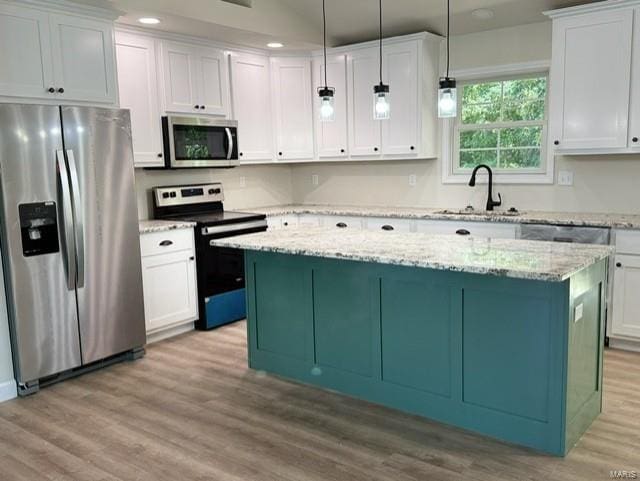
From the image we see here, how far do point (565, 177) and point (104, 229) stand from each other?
11.7ft

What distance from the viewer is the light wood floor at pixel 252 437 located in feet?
8.27

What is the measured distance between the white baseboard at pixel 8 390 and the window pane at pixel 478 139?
160 inches

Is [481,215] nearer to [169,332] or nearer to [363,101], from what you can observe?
[363,101]

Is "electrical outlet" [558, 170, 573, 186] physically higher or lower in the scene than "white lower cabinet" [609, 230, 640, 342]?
higher

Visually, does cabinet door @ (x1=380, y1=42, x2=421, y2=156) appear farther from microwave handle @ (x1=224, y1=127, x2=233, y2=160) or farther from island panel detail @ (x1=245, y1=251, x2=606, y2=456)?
island panel detail @ (x1=245, y1=251, x2=606, y2=456)

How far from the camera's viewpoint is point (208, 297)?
471 centimetres

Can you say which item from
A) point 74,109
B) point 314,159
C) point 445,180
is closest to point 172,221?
point 74,109

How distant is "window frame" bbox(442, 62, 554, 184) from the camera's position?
4.75 m

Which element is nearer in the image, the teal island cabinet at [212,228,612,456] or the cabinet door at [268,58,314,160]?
the teal island cabinet at [212,228,612,456]

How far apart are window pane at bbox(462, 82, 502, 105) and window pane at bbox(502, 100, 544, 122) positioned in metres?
0.14

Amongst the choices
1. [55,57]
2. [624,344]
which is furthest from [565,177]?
[55,57]

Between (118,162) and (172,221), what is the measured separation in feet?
3.12

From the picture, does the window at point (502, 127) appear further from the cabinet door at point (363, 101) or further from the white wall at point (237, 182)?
the white wall at point (237, 182)

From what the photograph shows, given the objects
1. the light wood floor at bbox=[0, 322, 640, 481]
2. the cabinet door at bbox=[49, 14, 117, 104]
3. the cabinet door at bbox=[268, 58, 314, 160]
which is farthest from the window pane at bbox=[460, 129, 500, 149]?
the cabinet door at bbox=[49, 14, 117, 104]
